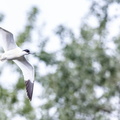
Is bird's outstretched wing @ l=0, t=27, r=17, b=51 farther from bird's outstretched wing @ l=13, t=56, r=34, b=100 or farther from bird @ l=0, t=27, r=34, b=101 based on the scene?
bird's outstretched wing @ l=13, t=56, r=34, b=100

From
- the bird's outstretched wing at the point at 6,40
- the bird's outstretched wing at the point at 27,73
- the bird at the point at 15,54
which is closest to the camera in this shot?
the bird at the point at 15,54

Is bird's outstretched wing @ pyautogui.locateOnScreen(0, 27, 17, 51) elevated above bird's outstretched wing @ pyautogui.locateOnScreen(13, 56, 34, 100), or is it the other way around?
bird's outstretched wing @ pyautogui.locateOnScreen(0, 27, 17, 51)

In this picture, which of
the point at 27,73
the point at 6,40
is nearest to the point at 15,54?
the point at 6,40

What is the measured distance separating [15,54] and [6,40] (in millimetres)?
296

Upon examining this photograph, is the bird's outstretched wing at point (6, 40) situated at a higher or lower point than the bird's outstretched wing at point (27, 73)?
higher

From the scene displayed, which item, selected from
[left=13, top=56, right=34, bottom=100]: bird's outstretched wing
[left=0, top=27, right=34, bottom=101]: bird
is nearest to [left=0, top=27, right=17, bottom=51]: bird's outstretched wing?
[left=0, top=27, right=34, bottom=101]: bird

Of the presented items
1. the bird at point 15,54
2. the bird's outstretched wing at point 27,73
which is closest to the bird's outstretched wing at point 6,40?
the bird at point 15,54

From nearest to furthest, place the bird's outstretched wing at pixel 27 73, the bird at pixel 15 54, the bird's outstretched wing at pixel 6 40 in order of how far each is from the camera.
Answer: the bird at pixel 15 54, the bird's outstretched wing at pixel 6 40, the bird's outstretched wing at pixel 27 73

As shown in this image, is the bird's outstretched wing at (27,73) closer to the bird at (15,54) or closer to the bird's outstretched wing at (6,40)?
the bird at (15,54)

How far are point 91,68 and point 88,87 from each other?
1.30ft

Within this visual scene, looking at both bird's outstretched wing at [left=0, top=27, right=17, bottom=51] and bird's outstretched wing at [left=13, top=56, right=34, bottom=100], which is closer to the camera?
bird's outstretched wing at [left=0, top=27, right=17, bottom=51]

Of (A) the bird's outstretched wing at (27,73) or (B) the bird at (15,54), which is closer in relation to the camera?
(B) the bird at (15,54)

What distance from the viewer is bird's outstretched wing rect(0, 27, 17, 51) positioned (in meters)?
4.93

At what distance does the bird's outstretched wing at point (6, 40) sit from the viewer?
4.93 m
